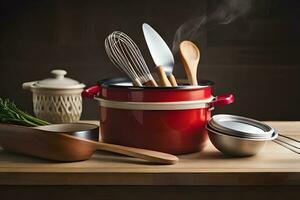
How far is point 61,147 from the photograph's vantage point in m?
0.83

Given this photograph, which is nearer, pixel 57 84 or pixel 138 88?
pixel 138 88

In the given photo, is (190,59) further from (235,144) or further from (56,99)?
(56,99)

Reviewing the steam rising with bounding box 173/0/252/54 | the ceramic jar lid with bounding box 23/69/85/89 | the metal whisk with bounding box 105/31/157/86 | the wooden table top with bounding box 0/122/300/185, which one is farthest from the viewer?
the steam rising with bounding box 173/0/252/54

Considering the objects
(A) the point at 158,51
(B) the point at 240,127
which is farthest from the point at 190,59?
(B) the point at 240,127

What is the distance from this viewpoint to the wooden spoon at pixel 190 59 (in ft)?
3.18

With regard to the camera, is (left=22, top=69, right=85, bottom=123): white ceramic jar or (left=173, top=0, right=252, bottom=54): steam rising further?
(left=173, top=0, right=252, bottom=54): steam rising

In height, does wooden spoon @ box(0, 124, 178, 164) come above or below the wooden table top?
above

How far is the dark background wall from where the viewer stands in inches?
54.4

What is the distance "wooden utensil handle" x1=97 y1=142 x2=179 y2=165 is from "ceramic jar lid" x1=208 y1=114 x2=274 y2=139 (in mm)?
106

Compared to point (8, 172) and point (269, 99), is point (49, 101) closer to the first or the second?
point (8, 172)

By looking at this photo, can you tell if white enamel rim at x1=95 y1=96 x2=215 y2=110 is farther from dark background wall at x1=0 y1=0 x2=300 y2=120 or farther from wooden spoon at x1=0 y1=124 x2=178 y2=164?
dark background wall at x1=0 y1=0 x2=300 y2=120

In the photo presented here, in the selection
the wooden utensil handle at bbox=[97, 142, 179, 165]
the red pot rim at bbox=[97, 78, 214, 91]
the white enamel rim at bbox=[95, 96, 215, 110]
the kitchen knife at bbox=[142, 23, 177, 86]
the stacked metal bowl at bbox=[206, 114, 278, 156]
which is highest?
the kitchen knife at bbox=[142, 23, 177, 86]

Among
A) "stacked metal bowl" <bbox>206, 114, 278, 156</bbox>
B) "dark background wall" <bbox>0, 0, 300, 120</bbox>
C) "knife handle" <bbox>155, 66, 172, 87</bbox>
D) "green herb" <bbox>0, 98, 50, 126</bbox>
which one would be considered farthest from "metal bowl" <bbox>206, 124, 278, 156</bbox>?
"dark background wall" <bbox>0, 0, 300, 120</bbox>
